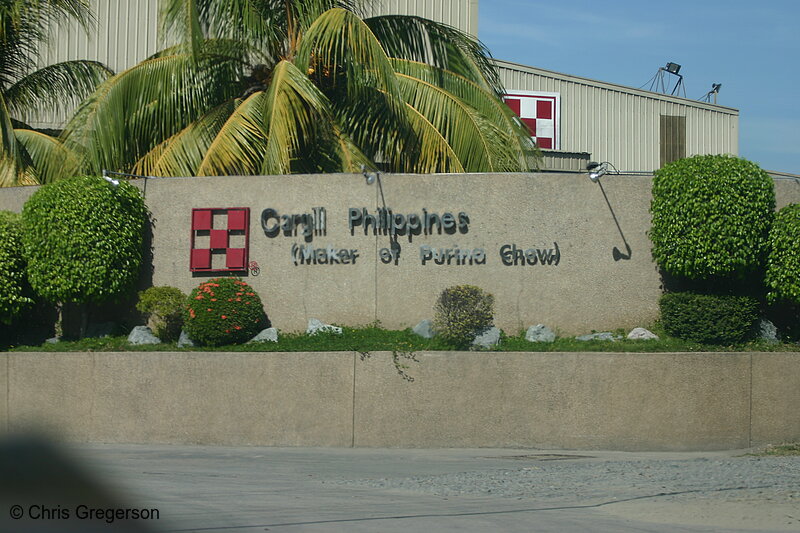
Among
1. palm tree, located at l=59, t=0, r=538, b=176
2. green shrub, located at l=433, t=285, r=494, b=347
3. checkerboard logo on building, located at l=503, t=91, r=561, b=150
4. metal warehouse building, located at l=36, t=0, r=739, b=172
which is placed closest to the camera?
green shrub, located at l=433, t=285, r=494, b=347

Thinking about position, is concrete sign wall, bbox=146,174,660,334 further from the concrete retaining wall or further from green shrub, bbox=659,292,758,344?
the concrete retaining wall

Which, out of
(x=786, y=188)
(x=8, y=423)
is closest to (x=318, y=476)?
(x=8, y=423)

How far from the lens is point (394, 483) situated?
9.38 metres

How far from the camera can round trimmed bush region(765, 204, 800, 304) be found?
1220 cm

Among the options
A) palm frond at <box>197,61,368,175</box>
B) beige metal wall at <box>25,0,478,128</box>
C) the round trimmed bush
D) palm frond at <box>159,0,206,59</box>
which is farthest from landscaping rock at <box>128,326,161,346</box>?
beige metal wall at <box>25,0,478,128</box>

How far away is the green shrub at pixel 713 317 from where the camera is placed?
12445 mm

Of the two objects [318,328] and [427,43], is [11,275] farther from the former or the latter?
[427,43]

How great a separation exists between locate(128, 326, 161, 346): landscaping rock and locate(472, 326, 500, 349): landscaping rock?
15.7 feet

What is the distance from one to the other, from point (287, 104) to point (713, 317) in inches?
275

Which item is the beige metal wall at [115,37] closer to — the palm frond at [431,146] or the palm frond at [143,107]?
the palm frond at [143,107]

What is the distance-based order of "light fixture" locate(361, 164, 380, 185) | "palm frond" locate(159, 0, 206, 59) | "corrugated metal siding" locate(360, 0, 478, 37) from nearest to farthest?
"light fixture" locate(361, 164, 380, 185) → "palm frond" locate(159, 0, 206, 59) → "corrugated metal siding" locate(360, 0, 478, 37)

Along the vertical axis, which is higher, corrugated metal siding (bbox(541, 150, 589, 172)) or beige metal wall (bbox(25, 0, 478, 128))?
beige metal wall (bbox(25, 0, 478, 128))

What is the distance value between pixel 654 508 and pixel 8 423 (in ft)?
31.2

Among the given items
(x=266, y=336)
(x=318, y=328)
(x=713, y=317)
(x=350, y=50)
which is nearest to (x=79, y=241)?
(x=266, y=336)
